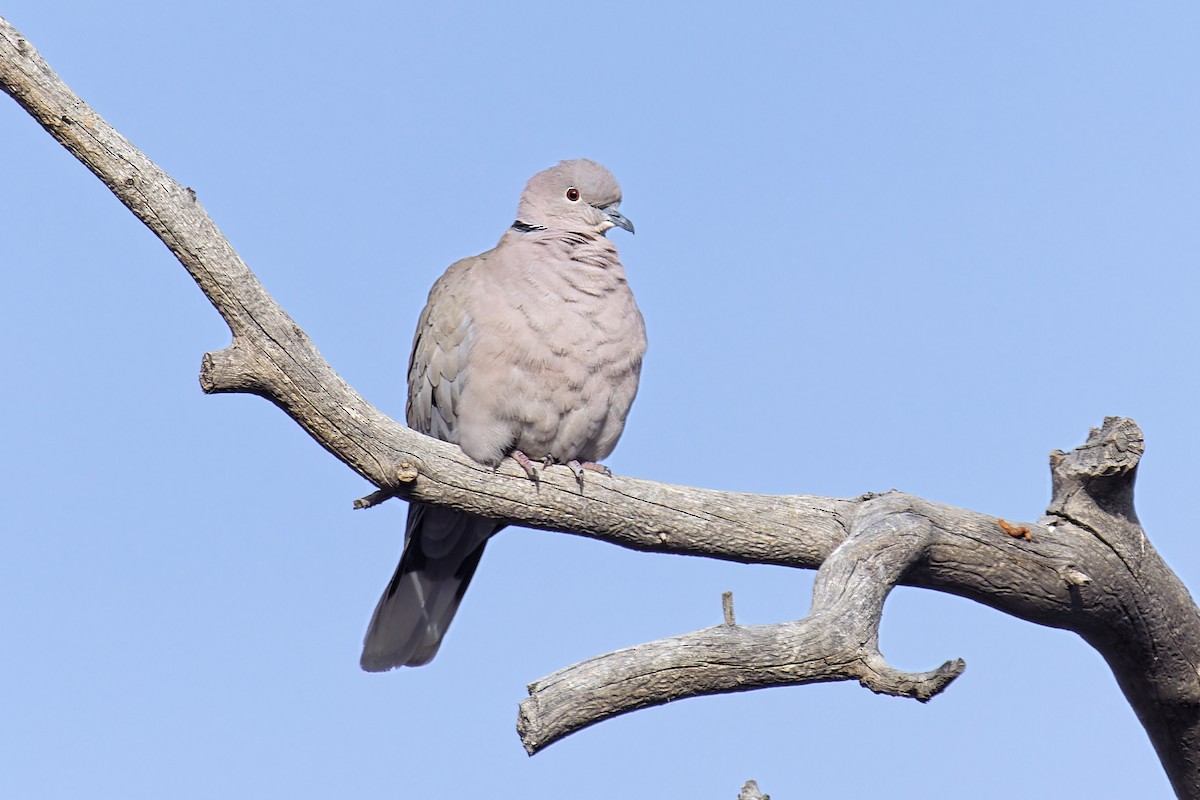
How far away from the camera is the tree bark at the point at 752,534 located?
3080mm

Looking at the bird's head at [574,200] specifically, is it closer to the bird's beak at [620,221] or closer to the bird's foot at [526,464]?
the bird's beak at [620,221]

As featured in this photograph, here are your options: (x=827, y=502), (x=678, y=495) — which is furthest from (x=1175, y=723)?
(x=678, y=495)

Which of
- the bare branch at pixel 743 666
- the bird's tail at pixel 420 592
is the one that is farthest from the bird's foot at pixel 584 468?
the bare branch at pixel 743 666

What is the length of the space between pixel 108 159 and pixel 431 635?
240cm

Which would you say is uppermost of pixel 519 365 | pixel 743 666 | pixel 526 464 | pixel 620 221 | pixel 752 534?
pixel 620 221

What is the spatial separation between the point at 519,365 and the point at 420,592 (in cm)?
116

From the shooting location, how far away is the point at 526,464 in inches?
170

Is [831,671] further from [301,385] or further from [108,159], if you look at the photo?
[108,159]

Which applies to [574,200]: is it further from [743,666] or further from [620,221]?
[743,666]

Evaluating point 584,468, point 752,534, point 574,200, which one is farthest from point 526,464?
point 574,200

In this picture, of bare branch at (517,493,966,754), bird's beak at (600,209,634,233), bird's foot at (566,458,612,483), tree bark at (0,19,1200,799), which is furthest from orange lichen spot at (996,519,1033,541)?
bird's beak at (600,209,634,233)

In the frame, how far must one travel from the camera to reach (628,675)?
2963 mm

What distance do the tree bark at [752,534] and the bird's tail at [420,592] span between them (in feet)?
2.99

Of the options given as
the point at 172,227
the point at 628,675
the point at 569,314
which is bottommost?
the point at 628,675
